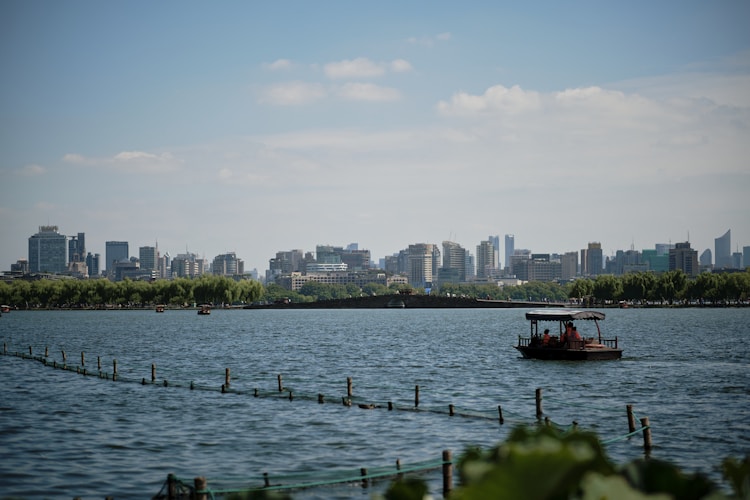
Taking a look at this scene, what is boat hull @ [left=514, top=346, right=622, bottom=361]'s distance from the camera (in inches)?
2992

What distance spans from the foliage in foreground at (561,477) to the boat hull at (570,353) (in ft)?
239

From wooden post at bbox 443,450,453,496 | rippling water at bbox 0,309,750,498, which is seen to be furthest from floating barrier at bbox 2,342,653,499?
rippling water at bbox 0,309,750,498

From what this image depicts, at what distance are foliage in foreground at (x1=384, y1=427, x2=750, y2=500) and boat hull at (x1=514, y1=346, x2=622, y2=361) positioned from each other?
73.0m

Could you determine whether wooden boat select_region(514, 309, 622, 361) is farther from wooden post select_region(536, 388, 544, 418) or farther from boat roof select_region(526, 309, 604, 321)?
wooden post select_region(536, 388, 544, 418)

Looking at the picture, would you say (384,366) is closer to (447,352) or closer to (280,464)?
(447,352)

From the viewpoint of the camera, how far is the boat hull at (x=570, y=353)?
76000mm

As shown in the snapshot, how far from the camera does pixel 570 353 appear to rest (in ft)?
249

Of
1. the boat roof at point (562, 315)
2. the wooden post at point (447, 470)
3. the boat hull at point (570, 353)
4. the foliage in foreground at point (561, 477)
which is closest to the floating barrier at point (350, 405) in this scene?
the wooden post at point (447, 470)

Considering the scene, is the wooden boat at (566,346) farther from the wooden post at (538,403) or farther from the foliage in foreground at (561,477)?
the foliage in foreground at (561,477)

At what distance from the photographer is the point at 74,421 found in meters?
47.5

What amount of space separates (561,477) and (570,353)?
74.2 m

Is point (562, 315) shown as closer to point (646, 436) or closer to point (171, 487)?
point (646, 436)

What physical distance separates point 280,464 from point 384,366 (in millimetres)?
49001

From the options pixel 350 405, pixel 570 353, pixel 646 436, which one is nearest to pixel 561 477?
pixel 646 436
